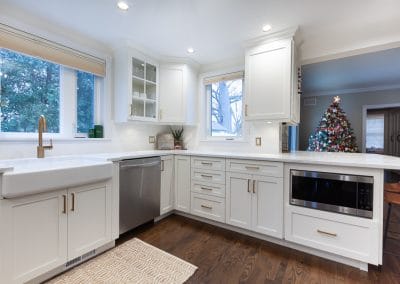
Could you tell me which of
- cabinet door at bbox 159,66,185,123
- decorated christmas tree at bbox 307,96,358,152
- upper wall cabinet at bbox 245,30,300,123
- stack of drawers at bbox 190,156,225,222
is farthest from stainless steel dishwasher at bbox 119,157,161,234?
decorated christmas tree at bbox 307,96,358,152

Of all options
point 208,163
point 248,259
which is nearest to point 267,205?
point 248,259

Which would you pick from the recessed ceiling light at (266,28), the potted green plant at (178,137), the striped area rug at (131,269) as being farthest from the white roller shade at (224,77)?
the striped area rug at (131,269)

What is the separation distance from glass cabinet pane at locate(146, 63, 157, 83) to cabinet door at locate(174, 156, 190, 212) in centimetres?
120

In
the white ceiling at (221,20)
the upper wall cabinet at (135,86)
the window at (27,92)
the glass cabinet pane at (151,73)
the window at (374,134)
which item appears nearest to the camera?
the white ceiling at (221,20)

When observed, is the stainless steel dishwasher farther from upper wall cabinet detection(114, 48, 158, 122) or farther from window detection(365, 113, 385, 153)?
window detection(365, 113, 385, 153)

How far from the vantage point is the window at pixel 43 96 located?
76.2 inches

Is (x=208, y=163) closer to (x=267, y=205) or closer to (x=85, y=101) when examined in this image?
(x=267, y=205)

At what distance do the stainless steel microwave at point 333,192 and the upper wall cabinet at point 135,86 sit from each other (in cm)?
204

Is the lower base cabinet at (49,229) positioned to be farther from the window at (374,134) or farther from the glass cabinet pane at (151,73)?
the window at (374,134)

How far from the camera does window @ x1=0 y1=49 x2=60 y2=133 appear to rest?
6.30ft

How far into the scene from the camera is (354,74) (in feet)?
13.6

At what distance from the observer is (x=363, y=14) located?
1910 millimetres

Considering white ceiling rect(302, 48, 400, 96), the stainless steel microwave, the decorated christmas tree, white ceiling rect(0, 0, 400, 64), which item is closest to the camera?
the stainless steel microwave

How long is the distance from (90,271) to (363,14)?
329 centimetres
